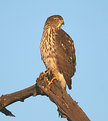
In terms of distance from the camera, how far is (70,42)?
7.81 m

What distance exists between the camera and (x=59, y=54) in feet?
24.1

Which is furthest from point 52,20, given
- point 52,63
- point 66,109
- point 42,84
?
point 66,109

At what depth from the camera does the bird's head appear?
27.0ft

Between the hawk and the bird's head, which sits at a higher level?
the bird's head

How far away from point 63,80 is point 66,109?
5.68 feet

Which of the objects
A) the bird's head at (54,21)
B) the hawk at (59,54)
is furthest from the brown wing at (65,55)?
the bird's head at (54,21)

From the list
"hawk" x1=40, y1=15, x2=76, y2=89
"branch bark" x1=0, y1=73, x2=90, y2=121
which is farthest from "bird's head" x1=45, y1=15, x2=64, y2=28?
"branch bark" x1=0, y1=73, x2=90, y2=121

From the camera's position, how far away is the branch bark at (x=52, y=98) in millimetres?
5605

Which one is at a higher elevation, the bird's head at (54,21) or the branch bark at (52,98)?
the bird's head at (54,21)

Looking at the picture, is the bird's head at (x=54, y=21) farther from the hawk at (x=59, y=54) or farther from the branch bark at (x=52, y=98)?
the branch bark at (x=52, y=98)

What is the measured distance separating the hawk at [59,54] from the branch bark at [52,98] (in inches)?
38.0

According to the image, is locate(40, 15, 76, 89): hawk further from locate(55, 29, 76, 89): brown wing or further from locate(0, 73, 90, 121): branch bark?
locate(0, 73, 90, 121): branch bark

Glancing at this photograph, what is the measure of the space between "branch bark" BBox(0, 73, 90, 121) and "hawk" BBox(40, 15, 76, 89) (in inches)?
38.0

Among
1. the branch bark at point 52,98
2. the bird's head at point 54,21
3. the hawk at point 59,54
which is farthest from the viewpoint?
the bird's head at point 54,21
